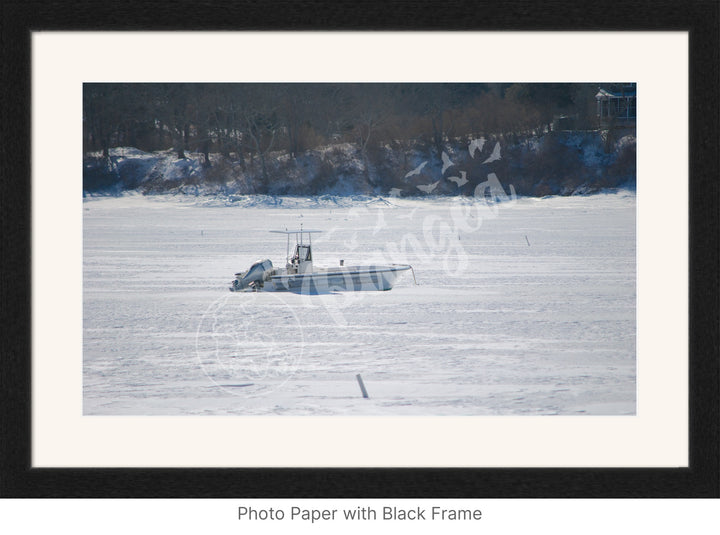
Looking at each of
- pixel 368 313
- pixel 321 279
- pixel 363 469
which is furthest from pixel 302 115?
pixel 363 469

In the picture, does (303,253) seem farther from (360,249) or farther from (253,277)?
(360,249)

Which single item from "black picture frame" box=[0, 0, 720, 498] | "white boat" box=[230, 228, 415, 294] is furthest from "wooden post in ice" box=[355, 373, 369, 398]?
"white boat" box=[230, 228, 415, 294]

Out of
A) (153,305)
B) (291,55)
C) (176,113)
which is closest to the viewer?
(291,55)

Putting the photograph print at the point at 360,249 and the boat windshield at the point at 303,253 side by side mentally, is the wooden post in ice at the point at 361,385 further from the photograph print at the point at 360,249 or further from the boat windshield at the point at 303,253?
the boat windshield at the point at 303,253

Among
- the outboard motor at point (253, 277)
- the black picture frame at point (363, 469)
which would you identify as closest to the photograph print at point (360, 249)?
the outboard motor at point (253, 277)
